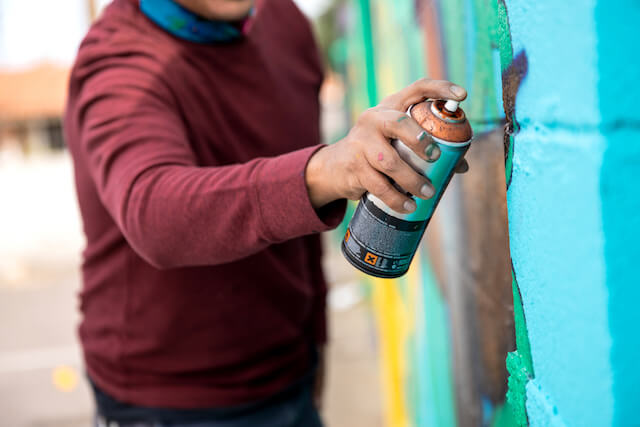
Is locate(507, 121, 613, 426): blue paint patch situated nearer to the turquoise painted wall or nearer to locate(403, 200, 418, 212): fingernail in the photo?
the turquoise painted wall

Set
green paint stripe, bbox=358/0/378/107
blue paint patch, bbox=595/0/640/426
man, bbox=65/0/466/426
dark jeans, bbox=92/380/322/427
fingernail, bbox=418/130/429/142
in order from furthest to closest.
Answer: green paint stripe, bbox=358/0/378/107, dark jeans, bbox=92/380/322/427, man, bbox=65/0/466/426, fingernail, bbox=418/130/429/142, blue paint patch, bbox=595/0/640/426

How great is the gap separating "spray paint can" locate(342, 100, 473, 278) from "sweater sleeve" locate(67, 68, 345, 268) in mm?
80

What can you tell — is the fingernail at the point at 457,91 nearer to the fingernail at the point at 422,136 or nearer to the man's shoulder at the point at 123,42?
the fingernail at the point at 422,136

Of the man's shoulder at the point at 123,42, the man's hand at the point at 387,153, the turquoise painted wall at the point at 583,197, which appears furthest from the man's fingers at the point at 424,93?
the man's shoulder at the point at 123,42

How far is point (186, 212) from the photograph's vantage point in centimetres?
112

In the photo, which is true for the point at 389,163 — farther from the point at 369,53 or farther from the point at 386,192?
the point at 369,53

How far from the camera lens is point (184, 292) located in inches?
64.6

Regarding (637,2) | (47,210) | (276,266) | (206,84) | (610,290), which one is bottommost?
(47,210)

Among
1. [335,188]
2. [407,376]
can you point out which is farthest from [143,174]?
[407,376]

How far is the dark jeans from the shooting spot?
1690 millimetres

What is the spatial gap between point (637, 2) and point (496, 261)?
30.2 inches

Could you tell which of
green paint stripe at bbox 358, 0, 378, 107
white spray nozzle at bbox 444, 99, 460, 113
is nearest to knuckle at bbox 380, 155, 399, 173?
white spray nozzle at bbox 444, 99, 460, 113

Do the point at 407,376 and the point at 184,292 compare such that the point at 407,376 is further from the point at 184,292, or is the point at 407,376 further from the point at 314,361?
the point at 184,292

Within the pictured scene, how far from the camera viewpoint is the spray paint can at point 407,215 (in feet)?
3.02
